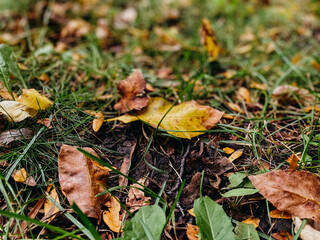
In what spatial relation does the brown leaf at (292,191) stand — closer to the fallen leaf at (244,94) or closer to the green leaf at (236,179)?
the green leaf at (236,179)

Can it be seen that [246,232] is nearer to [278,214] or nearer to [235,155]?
[278,214]

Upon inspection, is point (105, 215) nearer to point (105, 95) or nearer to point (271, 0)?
point (105, 95)

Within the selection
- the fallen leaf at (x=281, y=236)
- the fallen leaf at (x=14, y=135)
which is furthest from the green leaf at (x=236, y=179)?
the fallen leaf at (x=14, y=135)

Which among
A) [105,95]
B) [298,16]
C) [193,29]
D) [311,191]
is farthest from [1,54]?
[298,16]

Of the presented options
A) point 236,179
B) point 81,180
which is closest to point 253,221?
point 236,179

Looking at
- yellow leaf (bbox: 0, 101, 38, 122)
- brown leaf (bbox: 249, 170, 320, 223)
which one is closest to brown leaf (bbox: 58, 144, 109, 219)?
yellow leaf (bbox: 0, 101, 38, 122)

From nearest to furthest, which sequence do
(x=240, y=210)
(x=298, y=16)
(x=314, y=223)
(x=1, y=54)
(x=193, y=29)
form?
(x=314, y=223) → (x=240, y=210) → (x=1, y=54) → (x=193, y=29) → (x=298, y=16)
